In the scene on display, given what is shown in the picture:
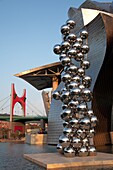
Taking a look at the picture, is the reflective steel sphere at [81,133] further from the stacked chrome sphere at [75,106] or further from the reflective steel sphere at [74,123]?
the reflective steel sphere at [74,123]

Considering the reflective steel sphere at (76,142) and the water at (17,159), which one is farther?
the reflective steel sphere at (76,142)

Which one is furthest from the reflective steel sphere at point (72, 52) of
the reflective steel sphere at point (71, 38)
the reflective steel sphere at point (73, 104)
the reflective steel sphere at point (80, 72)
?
the reflective steel sphere at point (73, 104)

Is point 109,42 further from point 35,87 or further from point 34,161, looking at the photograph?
point 35,87

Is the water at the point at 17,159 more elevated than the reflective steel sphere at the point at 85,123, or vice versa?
the reflective steel sphere at the point at 85,123

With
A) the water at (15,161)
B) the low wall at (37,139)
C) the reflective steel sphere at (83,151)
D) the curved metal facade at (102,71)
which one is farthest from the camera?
the low wall at (37,139)

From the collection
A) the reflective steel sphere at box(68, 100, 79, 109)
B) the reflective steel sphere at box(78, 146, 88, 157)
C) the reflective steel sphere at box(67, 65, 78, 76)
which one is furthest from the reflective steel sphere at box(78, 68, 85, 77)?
the reflective steel sphere at box(78, 146, 88, 157)

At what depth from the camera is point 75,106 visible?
10758 millimetres

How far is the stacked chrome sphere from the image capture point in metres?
10.4

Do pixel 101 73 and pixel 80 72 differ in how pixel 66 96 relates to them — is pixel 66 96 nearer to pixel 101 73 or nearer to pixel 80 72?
pixel 80 72

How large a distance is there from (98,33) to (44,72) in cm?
1569

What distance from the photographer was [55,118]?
2544 centimetres

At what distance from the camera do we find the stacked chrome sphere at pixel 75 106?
1036 cm

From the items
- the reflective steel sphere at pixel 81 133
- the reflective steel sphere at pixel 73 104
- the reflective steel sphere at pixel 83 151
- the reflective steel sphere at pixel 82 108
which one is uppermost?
the reflective steel sphere at pixel 73 104

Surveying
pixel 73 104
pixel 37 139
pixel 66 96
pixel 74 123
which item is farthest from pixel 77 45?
pixel 37 139
